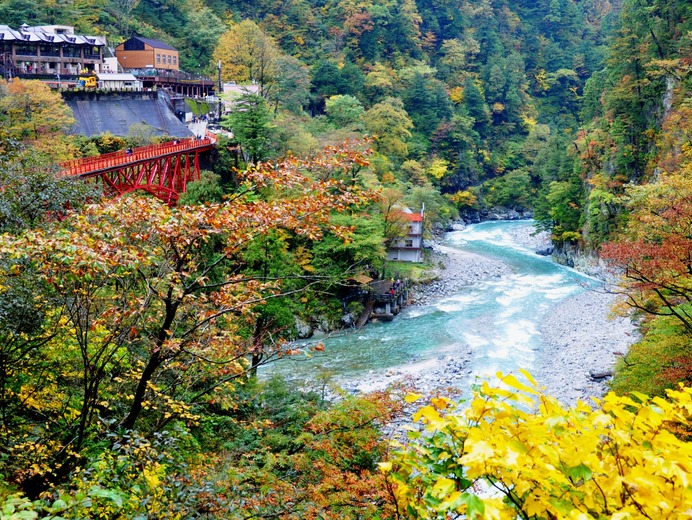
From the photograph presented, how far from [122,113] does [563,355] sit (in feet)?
92.4

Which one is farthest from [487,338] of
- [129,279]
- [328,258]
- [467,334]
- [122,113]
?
[122,113]

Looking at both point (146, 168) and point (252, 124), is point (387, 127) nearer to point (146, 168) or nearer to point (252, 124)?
point (252, 124)

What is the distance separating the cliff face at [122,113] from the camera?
94.3 ft

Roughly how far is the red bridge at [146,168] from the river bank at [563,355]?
10934 mm

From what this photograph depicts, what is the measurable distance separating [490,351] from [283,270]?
28.9 ft

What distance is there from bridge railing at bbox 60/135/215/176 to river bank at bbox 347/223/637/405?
1146cm

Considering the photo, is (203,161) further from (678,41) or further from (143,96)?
(678,41)

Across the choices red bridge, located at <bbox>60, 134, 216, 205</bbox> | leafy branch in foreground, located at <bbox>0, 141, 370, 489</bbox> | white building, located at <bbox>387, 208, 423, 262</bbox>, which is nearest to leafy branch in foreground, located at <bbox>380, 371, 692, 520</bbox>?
leafy branch in foreground, located at <bbox>0, 141, 370, 489</bbox>

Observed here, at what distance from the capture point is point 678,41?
91.9 feet

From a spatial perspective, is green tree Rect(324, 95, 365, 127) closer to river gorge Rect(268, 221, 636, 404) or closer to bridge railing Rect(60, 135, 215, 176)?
river gorge Rect(268, 221, 636, 404)

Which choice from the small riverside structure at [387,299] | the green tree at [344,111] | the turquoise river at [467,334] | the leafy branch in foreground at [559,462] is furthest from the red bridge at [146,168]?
the green tree at [344,111]

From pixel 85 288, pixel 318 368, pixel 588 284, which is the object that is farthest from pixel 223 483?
pixel 588 284

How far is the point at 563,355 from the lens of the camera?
63.1 ft

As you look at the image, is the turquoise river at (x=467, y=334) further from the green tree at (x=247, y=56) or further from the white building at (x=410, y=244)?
the green tree at (x=247, y=56)
